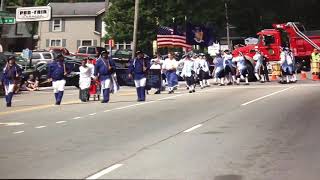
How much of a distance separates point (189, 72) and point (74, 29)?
43.7m

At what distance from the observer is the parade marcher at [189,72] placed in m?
28.0

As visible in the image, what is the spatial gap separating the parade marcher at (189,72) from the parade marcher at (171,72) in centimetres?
48

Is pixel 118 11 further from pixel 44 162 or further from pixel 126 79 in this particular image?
pixel 44 162

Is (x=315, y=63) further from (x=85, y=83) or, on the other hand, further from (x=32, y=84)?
(x=85, y=83)

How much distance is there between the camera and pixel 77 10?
71.0m

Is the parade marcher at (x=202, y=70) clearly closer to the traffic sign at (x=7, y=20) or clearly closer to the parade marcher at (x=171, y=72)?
the parade marcher at (x=171, y=72)

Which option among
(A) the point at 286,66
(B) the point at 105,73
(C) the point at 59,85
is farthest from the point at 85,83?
(A) the point at 286,66

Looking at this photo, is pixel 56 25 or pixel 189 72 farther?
pixel 56 25

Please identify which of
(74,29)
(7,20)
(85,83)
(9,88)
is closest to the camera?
(9,88)

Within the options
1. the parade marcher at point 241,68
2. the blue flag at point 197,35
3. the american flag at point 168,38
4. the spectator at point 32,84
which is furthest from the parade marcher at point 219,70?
the spectator at point 32,84

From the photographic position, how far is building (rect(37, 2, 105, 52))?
69.9m

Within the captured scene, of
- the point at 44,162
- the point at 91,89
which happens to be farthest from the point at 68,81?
the point at 44,162

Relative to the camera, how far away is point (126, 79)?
33531 millimetres

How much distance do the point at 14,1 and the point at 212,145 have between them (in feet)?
202
